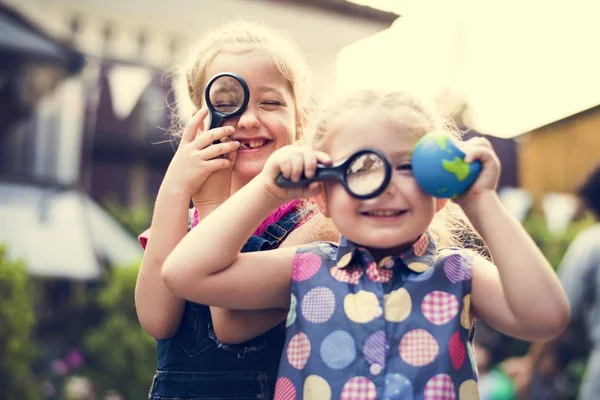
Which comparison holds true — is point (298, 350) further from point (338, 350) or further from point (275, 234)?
point (275, 234)

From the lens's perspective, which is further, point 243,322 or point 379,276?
point 243,322

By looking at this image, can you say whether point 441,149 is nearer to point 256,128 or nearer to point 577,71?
point 256,128

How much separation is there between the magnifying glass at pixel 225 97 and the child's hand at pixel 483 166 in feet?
1.78

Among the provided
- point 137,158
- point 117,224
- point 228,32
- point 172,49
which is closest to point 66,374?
point 117,224

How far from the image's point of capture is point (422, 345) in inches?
51.6

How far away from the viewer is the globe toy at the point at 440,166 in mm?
1252

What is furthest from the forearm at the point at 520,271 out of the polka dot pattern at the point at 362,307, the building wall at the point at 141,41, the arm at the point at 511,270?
the building wall at the point at 141,41

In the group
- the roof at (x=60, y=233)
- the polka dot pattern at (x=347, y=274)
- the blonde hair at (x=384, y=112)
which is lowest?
the roof at (x=60, y=233)

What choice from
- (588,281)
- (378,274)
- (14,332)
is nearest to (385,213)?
(378,274)

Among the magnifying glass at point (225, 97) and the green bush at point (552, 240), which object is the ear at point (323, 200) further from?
the green bush at point (552, 240)

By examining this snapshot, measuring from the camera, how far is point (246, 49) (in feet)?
5.84

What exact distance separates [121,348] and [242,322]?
211 inches

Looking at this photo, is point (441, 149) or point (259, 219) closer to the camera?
point (441, 149)

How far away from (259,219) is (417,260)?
11.5 inches
